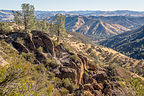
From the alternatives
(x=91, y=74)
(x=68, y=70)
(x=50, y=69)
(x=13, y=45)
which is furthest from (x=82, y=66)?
(x=13, y=45)

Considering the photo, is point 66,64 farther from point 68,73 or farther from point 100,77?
point 100,77

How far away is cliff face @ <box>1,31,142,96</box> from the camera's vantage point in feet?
89.5

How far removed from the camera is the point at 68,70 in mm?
29094

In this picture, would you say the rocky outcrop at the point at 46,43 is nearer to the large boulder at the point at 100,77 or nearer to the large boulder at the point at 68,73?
the large boulder at the point at 68,73

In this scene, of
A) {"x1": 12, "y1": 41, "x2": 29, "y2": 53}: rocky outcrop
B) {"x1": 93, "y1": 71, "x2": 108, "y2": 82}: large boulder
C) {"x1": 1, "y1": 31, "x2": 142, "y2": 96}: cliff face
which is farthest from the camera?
{"x1": 93, "y1": 71, "x2": 108, "y2": 82}: large boulder

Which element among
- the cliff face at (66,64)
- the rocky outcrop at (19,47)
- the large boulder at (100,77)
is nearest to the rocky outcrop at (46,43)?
the cliff face at (66,64)

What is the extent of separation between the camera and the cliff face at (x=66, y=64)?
2727 cm

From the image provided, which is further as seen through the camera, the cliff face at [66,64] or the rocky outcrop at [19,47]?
the rocky outcrop at [19,47]

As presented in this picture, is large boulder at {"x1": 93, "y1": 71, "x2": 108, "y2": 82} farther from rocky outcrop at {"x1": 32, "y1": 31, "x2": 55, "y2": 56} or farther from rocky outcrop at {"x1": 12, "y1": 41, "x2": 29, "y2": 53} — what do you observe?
rocky outcrop at {"x1": 12, "y1": 41, "x2": 29, "y2": 53}

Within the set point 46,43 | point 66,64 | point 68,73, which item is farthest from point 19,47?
point 68,73

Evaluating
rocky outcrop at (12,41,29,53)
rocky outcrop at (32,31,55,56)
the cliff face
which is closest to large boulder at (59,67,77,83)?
the cliff face

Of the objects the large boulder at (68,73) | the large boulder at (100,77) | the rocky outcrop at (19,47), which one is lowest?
the large boulder at (100,77)

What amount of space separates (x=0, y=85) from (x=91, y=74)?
26387mm

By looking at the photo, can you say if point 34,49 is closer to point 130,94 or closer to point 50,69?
point 50,69
